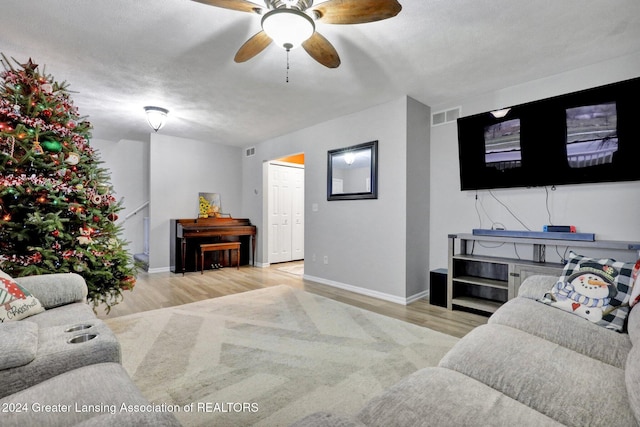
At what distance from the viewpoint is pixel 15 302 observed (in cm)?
156

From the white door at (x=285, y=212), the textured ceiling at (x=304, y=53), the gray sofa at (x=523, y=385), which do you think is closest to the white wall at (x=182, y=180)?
the white door at (x=285, y=212)

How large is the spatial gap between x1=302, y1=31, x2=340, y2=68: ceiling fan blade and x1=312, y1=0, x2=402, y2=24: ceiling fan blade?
0.45 ft

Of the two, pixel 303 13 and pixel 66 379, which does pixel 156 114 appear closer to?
pixel 303 13

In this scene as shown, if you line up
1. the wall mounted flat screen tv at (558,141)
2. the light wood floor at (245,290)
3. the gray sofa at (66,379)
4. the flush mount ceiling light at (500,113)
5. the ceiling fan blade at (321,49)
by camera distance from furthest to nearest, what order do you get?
the flush mount ceiling light at (500,113) < the light wood floor at (245,290) < the wall mounted flat screen tv at (558,141) < the ceiling fan blade at (321,49) < the gray sofa at (66,379)

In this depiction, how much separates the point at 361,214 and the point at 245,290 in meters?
1.85

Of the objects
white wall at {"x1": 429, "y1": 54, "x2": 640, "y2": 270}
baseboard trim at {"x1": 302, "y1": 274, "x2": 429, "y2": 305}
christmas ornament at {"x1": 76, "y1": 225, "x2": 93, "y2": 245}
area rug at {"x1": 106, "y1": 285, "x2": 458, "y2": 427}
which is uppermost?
white wall at {"x1": 429, "y1": 54, "x2": 640, "y2": 270}

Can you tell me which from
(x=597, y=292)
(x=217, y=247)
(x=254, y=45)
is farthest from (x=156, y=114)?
(x=597, y=292)

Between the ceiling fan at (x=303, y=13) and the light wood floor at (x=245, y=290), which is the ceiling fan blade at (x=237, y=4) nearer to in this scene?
the ceiling fan at (x=303, y=13)

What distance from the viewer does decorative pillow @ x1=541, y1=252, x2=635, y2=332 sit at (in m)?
1.63

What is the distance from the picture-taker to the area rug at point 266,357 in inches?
65.0

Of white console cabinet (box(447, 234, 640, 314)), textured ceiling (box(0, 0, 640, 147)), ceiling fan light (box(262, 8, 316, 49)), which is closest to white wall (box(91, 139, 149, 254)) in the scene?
textured ceiling (box(0, 0, 640, 147))

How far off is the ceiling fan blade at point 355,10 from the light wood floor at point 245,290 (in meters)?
2.48

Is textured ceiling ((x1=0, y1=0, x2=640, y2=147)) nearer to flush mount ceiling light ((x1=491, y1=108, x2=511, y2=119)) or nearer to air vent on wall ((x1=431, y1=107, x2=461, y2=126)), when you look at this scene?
air vent on wall ((x1=431, y1=107, x2=461, y2=126))

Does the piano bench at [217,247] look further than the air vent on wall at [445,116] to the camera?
Yes
